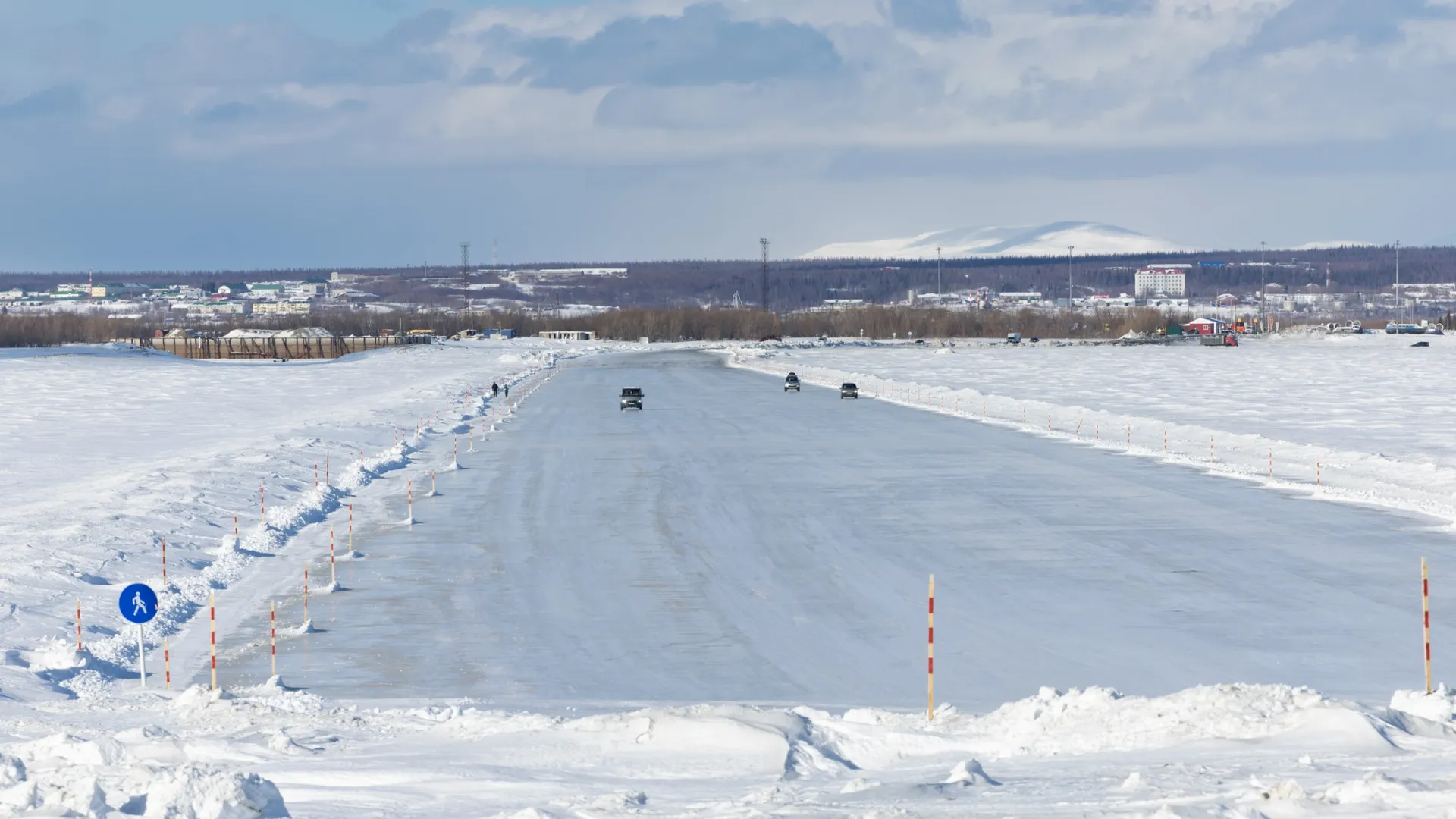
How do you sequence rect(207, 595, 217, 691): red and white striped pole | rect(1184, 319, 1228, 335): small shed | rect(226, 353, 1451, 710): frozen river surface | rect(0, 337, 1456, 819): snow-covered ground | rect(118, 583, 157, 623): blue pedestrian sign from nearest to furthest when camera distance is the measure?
rect(0, 337, 1456, 819): snow-covered ground → rect(118, 583, 157, 623): blue pedestrian sign → rect(207, 595, 217, 691): red and white striped pole → rect(226, 353, 1451, 710): frozen river surface → rect(1184, 319, 1228, 335): small shed

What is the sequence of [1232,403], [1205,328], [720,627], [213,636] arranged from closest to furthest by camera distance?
[213,636] → [720,627] → [1232,403] → [1205,328]

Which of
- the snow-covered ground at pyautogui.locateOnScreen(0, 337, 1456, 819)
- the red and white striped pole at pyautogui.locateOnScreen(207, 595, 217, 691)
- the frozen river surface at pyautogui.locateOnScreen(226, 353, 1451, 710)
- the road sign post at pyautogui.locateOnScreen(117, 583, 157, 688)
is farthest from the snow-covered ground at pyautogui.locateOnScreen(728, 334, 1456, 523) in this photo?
the road sign post at pyautogui.locateOnScreen(117, 583, 157, 688)

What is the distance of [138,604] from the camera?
14.8m

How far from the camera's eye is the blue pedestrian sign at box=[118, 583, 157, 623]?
14664mm

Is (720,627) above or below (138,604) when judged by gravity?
below

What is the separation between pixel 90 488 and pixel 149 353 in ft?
362

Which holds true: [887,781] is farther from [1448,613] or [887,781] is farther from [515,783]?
[1448,613]

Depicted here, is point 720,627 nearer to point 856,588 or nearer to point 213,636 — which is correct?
point 856,588

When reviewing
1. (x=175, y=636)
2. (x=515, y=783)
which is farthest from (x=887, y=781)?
(x=175, y=636)

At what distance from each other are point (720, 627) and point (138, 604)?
21.9ft

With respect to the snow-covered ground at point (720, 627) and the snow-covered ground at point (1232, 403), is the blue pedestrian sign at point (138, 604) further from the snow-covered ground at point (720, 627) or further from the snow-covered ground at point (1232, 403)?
the snow-covered ground at point (1232, 403)

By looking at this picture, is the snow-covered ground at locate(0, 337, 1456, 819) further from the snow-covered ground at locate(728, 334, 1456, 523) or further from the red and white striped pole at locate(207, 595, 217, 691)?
the snow-covered ground at locate(728, 334, 1456, 523)

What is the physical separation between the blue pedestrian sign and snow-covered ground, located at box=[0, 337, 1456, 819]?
0.75 metres

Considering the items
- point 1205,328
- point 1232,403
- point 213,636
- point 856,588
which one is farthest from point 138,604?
point 1205,328
